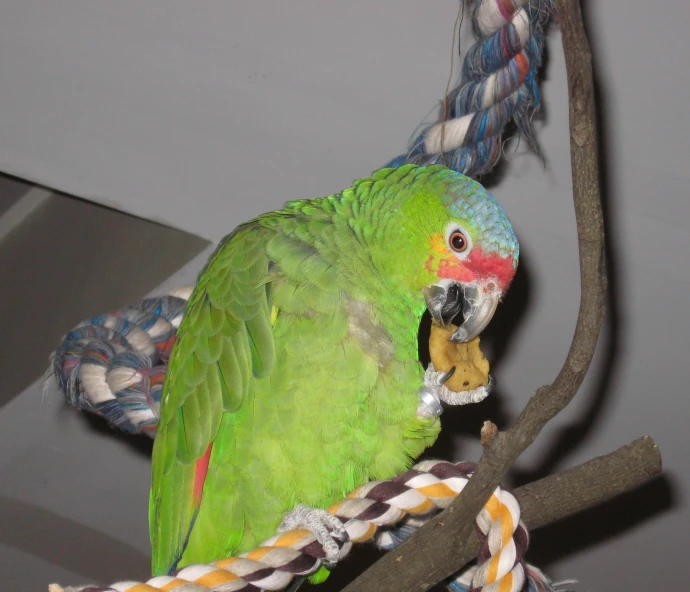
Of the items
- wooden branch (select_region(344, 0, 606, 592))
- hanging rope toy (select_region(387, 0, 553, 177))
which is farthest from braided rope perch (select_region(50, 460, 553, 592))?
hanging rope toy (select_region(387, 0, 553, 177))

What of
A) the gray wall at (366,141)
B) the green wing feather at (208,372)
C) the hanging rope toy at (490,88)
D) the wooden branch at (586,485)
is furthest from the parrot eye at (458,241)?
the gray wall at (366,141)

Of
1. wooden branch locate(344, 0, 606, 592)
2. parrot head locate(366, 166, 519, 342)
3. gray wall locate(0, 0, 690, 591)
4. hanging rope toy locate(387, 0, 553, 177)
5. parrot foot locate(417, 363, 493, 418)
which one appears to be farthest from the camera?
gray wall locate(0, 0, 690, 591)

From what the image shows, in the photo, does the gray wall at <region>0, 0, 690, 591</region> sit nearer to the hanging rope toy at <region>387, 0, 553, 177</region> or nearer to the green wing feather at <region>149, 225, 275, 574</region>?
the hanging rope toy at <region>387, 0, 553, 177</region>

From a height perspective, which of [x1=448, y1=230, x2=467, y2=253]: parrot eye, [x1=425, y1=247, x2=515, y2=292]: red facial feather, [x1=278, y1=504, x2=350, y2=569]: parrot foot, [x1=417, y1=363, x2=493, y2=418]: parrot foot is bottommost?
[x1=278, y1=504, x2=350, y2=569]: parrot foot

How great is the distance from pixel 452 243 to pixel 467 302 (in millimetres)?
165

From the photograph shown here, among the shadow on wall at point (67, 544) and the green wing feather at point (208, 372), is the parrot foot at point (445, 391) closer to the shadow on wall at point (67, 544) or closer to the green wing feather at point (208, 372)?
the green wing feather at point (208, 372)

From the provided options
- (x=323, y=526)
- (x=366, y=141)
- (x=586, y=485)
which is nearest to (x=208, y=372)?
(x=323, y=526)

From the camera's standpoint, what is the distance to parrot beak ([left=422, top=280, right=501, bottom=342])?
1690 mm

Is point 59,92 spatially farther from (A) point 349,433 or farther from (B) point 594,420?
(B) point 594,420

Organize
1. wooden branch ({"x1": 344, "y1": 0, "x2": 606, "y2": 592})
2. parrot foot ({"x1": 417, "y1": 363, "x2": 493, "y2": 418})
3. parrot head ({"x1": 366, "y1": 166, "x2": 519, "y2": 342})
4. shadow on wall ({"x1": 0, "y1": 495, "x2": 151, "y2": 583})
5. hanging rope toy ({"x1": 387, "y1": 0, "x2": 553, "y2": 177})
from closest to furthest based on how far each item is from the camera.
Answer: wooden branch ({"x1": 344, "y1": 0, "x2": 606, "y2": 592}) < hanging rope toy ({"x1": 387, "y1": 0, "x2": 553, "y2": 177}) < parrot head ({"x1": 366, "y1": 166, "x2": 519, "y2": 342}) < parrot foot ({"x1": 417, "y1": 363, "x2": 493, "y2": 418}) < shadow on wall ({"x1": 0, "y1": 495, "x2": 151, "y2": 583})

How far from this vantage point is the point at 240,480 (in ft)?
5.26

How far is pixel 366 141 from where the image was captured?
2.50 meters

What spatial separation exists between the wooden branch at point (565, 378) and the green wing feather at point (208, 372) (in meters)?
0.53

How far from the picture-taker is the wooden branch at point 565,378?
39.2 inches
